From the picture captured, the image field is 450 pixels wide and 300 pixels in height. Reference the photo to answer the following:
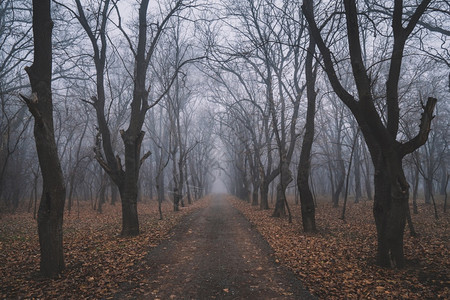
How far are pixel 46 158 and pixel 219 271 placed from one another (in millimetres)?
4194

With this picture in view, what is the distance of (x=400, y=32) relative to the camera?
5.71 m

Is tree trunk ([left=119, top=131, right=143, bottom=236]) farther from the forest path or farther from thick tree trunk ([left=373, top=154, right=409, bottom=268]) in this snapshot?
thick tree trunk ([left=373, top=154, right=409, bottom=268])

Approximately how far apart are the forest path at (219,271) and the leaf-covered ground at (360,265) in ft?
1.37

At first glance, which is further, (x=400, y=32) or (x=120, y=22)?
(x=120, y=22)

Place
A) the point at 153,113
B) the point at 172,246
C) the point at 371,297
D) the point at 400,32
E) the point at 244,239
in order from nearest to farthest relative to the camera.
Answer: the point at 371,297, the point at 400,32, the point at 172,246, the point at 244,239, the point at 153,113

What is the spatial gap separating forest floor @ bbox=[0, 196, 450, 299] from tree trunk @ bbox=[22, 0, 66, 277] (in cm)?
50

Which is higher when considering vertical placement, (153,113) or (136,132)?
(153,113)

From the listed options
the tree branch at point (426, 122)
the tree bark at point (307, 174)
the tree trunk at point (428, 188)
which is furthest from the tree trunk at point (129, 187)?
the tree trunk at point (428, 188)

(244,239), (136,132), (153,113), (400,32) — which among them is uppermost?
(153,113)

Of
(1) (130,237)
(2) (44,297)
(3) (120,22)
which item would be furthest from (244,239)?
(3) (120,22)

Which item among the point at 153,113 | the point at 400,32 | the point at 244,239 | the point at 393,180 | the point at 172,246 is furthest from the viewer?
the point at 153,113

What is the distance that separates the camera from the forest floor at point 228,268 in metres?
4.50

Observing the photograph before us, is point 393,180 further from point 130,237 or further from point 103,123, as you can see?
point 103,123

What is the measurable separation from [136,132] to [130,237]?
3.68 metres
